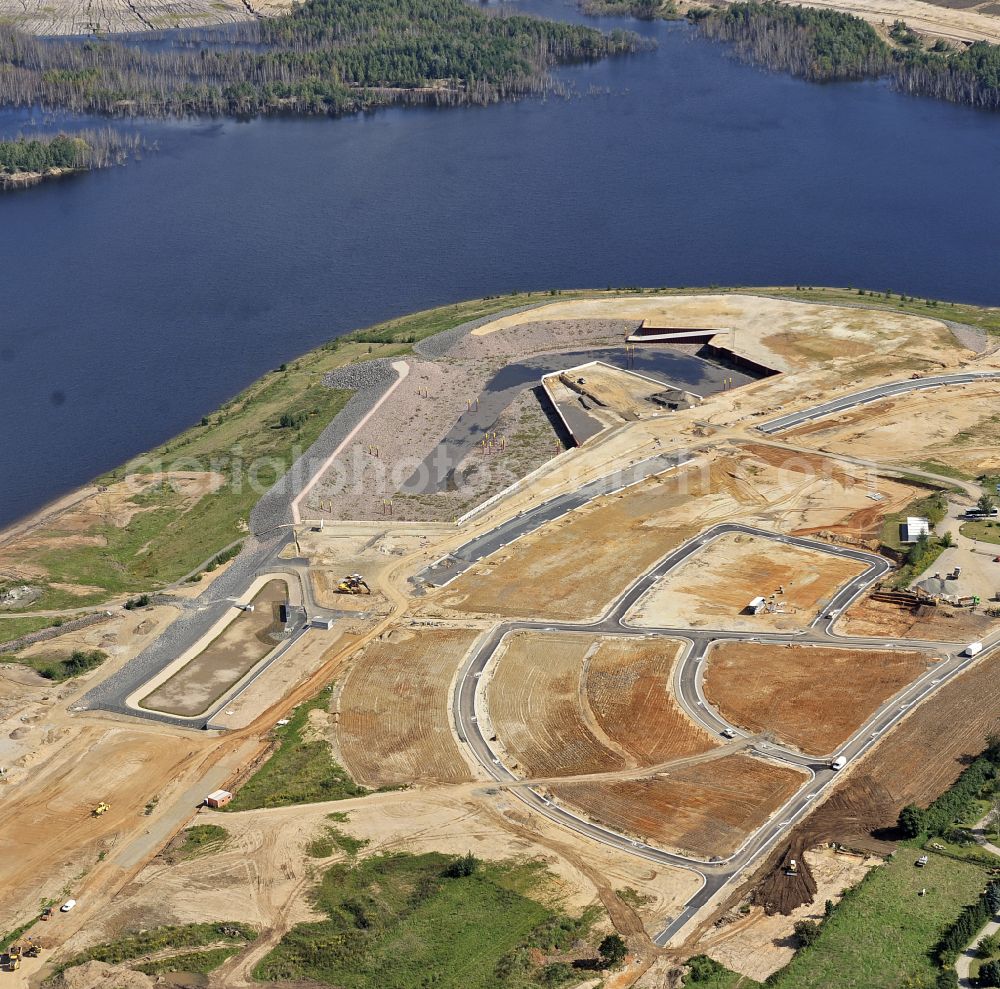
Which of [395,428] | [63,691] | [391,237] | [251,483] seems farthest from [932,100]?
[63,691]

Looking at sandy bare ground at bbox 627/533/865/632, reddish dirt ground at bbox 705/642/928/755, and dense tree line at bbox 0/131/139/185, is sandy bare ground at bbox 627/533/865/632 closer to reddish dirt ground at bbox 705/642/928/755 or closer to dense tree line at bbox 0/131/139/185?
reddish dirt ground at bbox 705/642/928/755

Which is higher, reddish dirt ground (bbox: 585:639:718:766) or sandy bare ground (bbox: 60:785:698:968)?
reddish dirt ground (bbox: 585:639:718:766)

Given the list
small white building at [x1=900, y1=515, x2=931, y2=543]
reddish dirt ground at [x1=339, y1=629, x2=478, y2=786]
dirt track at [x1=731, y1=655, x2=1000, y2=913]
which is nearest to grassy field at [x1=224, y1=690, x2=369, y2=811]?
reddish dirt ground at [x1=339, y1=629, x2=478, y2=786]

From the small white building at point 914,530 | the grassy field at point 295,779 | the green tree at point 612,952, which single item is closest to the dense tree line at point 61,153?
the grassy field at point 295,779

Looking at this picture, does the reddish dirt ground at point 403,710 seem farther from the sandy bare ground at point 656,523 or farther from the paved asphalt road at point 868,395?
the paved asphalt road at point 868,395

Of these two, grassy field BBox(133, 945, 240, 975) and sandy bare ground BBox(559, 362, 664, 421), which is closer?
grassy field BBox(133, 945, 240, 975)

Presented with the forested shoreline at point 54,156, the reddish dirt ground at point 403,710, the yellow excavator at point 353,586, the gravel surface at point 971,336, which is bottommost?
the reddish dirt ground at point 403,710

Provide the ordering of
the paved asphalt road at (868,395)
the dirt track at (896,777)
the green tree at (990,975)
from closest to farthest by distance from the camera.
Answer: the green tree at (990,975) < the dirt track at (896,777) < the paved asphalt road at (868,395)
